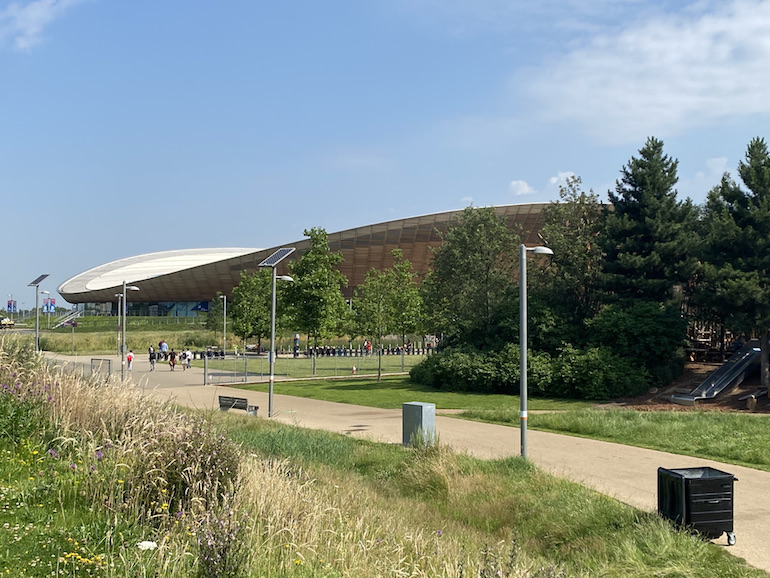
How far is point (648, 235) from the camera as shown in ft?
92.2

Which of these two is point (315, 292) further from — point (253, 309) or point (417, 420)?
point (417, 420)

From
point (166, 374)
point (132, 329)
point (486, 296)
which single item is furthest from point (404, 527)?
point (132, 329)

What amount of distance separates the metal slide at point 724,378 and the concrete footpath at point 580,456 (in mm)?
8839

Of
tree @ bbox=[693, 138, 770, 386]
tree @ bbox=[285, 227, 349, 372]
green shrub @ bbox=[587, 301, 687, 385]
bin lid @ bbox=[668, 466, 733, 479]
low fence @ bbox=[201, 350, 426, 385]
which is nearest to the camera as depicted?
bin lid @ bbox=[668, 466, 733, 479]

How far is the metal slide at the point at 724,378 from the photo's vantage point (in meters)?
23.9

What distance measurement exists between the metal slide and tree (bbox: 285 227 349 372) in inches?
737

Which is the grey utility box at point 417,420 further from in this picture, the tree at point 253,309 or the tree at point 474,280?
the tree at point 253,309

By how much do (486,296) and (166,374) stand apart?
18588 mm

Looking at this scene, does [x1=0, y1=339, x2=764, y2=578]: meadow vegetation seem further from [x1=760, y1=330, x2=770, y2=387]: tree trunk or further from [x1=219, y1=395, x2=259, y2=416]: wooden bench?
[x1=760, y1=330, x2=770, y2=387]: tree trunk

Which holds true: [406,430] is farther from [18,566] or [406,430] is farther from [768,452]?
[18,566]

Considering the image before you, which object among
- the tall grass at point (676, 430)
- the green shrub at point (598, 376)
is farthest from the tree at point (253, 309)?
the tall grass at point (676, 430)

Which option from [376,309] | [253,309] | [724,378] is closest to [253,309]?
[253,309]

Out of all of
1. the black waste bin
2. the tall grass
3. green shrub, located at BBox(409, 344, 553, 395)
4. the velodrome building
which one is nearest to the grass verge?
Result: green shrub, located at BBox(409, 344, 553, 395)

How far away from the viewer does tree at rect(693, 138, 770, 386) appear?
23172mm
